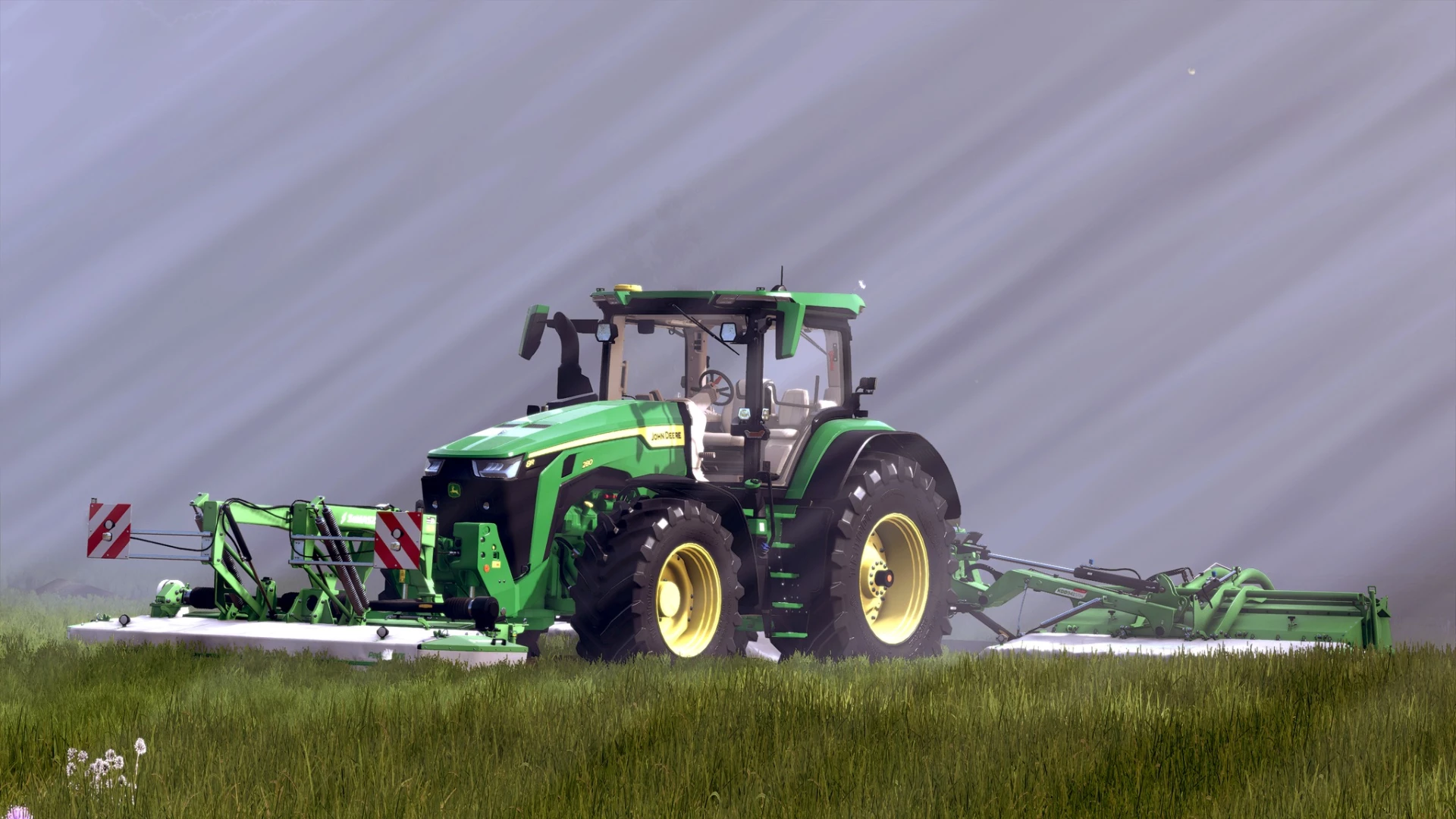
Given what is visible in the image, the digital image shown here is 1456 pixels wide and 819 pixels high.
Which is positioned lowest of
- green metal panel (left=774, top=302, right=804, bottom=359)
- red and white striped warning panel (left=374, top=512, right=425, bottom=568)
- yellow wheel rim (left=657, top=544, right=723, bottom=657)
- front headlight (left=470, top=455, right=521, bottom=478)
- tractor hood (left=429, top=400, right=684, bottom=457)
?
yellow wheel rim (left=657, top=544, right=723, bottom=657)

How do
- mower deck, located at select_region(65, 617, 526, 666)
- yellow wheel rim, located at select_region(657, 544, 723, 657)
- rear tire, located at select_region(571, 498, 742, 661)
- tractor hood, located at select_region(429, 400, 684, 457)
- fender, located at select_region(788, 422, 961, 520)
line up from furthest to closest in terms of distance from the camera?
1. fender, located at select_region(788, 422, 961, 520)
2. tractor hood, located at select_region(429, 400, 684, 457)
3. yellow wheel rim, located at select_region(657, 544, 723, 657)
4. rear tire, located at select_region(571, 498, 742, 661)
5. mower deck, located at select_region(65, 617, 526, 666)

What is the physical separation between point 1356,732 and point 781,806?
123 inches

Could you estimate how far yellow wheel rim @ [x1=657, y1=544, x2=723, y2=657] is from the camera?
10.3 m

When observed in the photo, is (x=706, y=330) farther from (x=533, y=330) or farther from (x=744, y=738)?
(x=744, y=738)

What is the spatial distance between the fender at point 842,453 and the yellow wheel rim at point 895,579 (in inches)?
22.7

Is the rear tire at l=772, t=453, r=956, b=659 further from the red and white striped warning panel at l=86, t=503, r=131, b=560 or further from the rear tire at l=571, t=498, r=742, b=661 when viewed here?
the red and white striped warning panel at l=86, t=503, r=131, b=560

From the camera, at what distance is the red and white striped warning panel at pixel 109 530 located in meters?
11.4

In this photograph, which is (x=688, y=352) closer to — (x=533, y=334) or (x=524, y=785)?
(x=533, y=334)

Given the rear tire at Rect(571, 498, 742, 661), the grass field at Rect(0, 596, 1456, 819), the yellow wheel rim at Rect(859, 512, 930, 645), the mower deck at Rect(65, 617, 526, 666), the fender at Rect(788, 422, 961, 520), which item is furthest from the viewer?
the yellow wheel rim at Rect(859, 512, 930, 645)

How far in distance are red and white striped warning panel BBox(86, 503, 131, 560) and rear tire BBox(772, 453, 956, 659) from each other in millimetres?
4884

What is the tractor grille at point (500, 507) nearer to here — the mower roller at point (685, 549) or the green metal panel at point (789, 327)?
the mower roller at point (685, 549)

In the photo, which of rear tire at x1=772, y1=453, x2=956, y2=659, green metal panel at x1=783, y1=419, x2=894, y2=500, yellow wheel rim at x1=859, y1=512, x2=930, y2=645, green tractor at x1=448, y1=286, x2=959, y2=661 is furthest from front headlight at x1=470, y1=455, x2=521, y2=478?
yellow wheel rim at x1=859, y1=512, x2=930, y2=645

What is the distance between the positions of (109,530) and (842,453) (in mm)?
5469

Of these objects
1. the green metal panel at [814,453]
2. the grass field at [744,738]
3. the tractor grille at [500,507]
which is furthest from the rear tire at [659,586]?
the green metal panel at [814,453]
